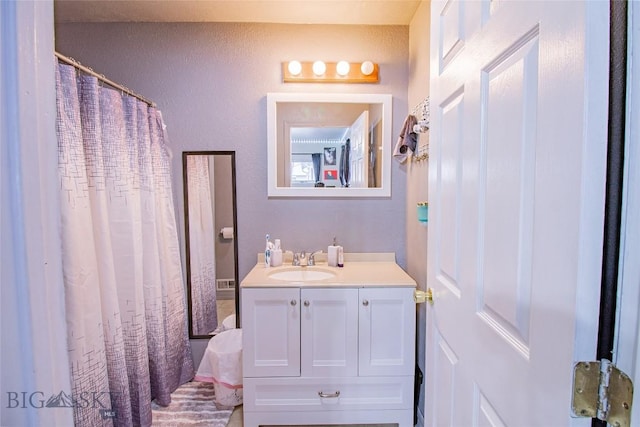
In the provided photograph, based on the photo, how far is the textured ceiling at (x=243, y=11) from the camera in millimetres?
1782

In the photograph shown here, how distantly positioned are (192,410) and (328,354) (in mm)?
929

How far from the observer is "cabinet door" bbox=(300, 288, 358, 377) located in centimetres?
159

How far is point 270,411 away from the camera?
1.62 metres

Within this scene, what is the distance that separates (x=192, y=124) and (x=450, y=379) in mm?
2019

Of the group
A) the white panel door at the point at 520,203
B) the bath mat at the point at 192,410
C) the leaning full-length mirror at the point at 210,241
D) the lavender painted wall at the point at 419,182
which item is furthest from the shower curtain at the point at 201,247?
the white panel door at the point at 520,203

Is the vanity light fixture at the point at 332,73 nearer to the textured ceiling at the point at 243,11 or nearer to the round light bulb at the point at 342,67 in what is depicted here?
the round light bulb at the point at 342,67

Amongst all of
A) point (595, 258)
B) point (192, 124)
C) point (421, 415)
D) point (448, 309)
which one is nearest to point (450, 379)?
point (448, 309)

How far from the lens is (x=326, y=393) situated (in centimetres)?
161

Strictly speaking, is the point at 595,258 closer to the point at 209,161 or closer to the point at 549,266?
the point at 549,266

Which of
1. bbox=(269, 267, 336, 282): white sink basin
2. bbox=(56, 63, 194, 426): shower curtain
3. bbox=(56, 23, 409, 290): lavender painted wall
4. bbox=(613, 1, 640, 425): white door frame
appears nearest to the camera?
bbox=(613, 1, 640, 425): white door frame

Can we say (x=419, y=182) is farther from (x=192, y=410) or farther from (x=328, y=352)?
(x=192, y=410)

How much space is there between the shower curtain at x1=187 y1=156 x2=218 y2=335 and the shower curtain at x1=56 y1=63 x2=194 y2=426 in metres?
0.13

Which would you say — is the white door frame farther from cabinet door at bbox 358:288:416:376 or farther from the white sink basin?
the white sink basin

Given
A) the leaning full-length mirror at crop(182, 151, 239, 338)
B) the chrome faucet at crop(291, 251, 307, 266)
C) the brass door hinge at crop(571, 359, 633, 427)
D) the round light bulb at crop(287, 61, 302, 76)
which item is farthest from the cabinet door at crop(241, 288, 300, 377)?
the round light bulb at crop(287, 61, 302, 76)
